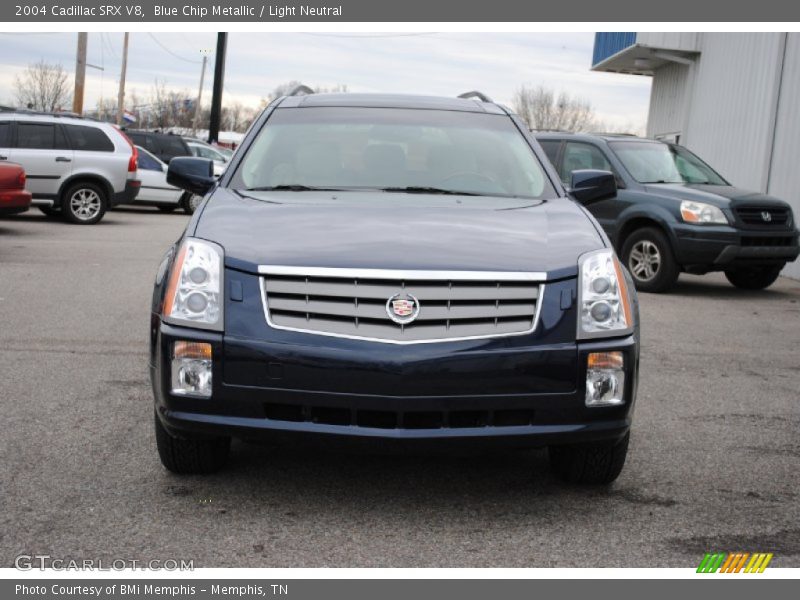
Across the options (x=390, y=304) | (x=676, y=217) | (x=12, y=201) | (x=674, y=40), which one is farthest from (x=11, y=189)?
(x=674, y=40)

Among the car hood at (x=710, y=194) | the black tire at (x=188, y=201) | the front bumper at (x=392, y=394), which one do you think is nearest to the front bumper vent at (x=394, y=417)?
the front bumper at (x=392, y=394)

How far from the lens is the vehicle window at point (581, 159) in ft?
43.7

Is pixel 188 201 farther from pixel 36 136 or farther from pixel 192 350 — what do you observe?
pixel 192 350

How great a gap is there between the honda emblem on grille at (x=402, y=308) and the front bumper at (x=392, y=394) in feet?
0.39

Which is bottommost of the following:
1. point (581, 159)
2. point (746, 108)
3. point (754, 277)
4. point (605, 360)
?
point (754, 277)

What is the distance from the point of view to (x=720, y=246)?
1222 centimetres

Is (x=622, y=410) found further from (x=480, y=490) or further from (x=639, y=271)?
(x=639, y=271)

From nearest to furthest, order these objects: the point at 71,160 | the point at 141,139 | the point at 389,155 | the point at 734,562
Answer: the point at 734,562 < the point at 389,155 < the point at 71,160 < the point at 141,139

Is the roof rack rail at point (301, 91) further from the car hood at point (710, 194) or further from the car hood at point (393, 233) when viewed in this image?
the car hood at point (710, 194)

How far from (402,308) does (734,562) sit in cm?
146

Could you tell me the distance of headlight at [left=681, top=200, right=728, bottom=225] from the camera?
12297 mm

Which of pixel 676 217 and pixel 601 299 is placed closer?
pixel 601 299

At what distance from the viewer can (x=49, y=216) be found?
20.9 m

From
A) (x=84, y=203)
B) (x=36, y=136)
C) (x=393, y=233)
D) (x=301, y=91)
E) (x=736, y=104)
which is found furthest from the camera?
(x=736, y=104)
